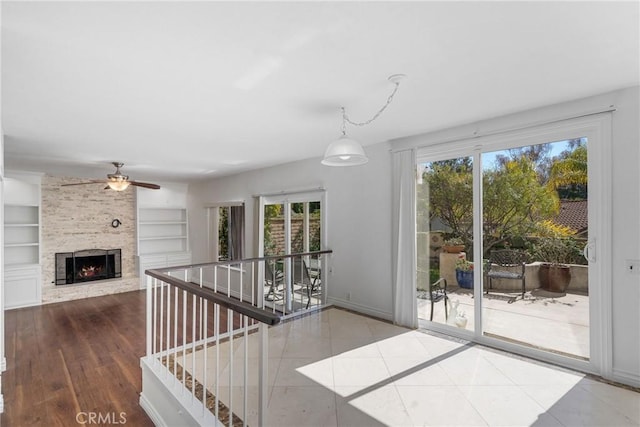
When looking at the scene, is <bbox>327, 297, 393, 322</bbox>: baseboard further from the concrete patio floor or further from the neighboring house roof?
the neighboring house roof

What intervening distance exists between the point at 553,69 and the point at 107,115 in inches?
146

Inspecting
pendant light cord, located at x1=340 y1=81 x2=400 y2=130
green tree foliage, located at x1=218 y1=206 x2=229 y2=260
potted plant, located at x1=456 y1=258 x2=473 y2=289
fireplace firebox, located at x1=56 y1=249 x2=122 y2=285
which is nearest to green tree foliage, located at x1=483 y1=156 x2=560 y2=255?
potted plant, located at x1=456 y1=258 x2=473 y2=289

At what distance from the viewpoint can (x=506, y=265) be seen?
3357 millimetres

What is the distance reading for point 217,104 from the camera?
275 cm

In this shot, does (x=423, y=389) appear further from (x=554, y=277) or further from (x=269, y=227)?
(x=269, y=227)

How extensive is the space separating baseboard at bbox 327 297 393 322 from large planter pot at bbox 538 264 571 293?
5.73ft

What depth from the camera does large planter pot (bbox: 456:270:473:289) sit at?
11.7 ft

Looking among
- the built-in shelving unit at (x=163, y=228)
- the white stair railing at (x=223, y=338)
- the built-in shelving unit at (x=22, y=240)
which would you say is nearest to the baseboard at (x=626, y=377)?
the white stair railing at (x=223, y=338)

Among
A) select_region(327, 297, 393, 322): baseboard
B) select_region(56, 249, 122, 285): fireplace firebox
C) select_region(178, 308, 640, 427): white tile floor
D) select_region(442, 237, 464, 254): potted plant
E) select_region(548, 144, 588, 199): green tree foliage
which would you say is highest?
select_region(548, 144, 588, 199): green tree foliage

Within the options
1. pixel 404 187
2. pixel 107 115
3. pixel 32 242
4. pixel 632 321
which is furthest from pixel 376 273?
pixel 32 242

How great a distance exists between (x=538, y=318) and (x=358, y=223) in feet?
7.57

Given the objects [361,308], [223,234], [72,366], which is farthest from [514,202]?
[223,234]

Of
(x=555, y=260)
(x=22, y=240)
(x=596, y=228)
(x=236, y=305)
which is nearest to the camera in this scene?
(x=236, y=305)

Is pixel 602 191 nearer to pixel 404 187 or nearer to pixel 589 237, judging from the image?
pixel 589 237
